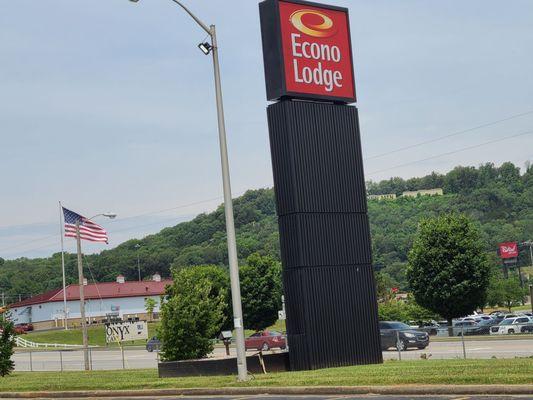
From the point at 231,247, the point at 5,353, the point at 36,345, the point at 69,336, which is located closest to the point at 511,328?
the point at 5,353

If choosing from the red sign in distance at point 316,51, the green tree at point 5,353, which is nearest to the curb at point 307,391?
the red sign in distance at point 316,51

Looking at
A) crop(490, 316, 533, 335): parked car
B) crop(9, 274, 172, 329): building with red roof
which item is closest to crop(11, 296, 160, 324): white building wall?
crop(9, 274, 172, 329): building with red roof

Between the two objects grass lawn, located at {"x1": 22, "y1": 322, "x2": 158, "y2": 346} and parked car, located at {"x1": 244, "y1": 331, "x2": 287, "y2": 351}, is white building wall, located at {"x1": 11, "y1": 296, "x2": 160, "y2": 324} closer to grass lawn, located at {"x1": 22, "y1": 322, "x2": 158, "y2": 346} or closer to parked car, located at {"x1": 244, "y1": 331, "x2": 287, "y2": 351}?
grass lawn, located at {"x1": 22, "y1": 322, "x2": 158, "y2": 346}

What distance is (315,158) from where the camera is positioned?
24.5 metres

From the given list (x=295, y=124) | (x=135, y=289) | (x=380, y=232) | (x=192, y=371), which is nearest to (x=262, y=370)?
(x=192, y=371)

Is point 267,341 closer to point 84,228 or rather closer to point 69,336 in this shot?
point 84,228

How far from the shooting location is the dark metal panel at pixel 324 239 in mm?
23859

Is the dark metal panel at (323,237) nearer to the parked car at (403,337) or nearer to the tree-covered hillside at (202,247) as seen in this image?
the parked car at (403,337)

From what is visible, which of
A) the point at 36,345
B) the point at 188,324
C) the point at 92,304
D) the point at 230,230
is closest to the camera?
the point at 230,230

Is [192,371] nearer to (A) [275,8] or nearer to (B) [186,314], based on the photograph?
(B) [186,314]

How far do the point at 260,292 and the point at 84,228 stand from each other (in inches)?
1190

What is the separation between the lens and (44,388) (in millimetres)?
26938

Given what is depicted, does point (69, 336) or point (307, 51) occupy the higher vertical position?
point (307, 51)

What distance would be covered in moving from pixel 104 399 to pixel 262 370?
4.52 metres
